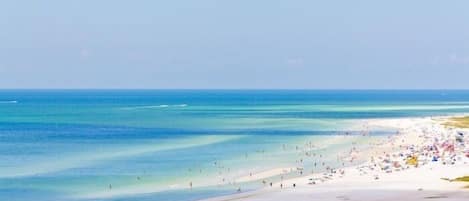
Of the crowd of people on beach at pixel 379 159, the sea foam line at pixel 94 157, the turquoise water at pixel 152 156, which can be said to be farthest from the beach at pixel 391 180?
the sea foam line at pixel 94 157

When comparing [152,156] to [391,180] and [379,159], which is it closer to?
[379,159]

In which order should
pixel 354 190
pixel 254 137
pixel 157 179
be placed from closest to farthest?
pixel 354 190
pixel 157 179
pixel 254 137

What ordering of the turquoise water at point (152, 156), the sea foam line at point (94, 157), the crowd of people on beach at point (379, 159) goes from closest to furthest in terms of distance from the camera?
the turquoise water at point (152, 156) → the crowd of people on beach at point (379, 159) → the sea foam line at point (94, 157)

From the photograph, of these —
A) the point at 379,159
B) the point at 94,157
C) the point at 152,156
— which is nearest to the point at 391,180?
the point at 379,159

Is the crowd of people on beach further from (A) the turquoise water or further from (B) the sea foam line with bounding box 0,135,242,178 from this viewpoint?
(B) the sea foam line with bounding box 0,135,242,178

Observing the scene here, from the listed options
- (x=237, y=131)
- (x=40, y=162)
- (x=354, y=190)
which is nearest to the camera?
(x=354, y=190)

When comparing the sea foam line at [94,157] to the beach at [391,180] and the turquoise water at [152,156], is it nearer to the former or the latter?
the turquoise water at [152,156]

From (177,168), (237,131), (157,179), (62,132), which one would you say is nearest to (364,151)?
(177,168)

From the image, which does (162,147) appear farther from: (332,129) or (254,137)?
(332,129)
